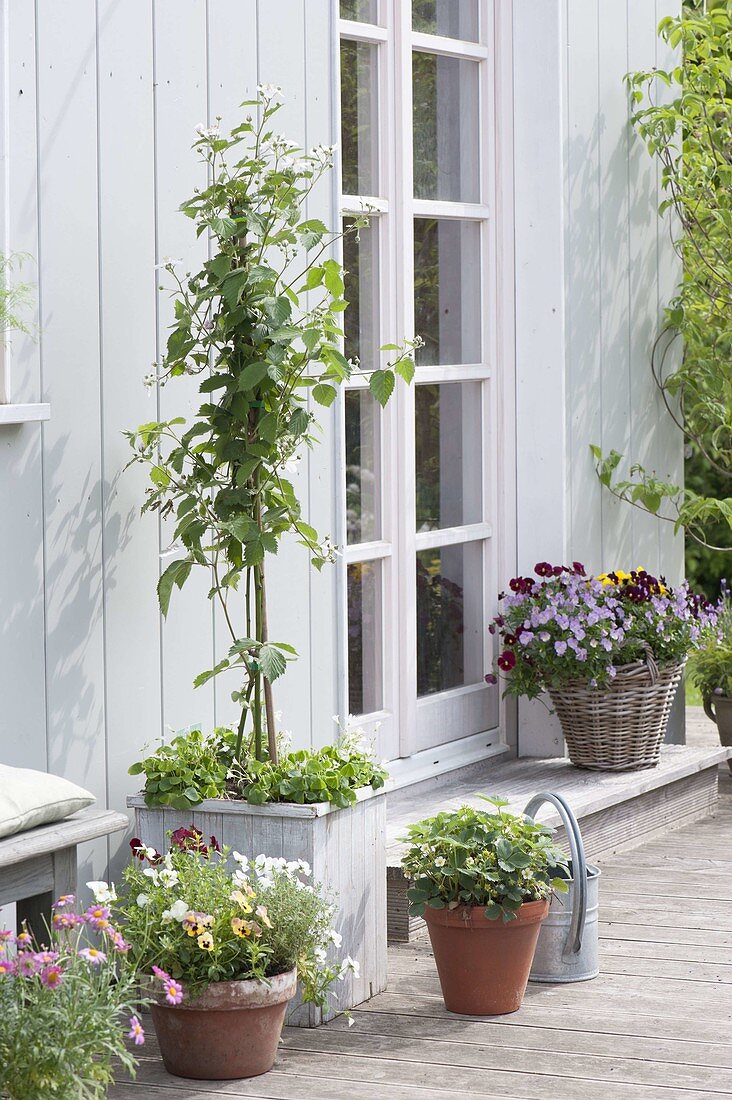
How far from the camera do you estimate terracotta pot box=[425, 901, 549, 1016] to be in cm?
321

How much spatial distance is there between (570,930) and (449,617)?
1.47 metres

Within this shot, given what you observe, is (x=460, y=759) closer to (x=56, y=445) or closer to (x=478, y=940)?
(x=478, y=940)

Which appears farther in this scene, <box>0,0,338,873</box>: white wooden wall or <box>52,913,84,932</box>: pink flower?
<box>0,0,338,873</box>: white wooden wall

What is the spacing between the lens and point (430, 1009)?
3324 millimetres

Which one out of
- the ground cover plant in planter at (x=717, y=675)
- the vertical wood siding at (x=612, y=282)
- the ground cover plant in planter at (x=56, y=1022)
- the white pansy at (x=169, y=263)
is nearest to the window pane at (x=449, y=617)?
the vertical wood siding at (x=612, y=282)

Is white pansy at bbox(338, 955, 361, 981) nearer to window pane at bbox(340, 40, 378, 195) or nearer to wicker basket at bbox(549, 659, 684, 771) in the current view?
wicker basket at bbox(549, 659, 684, 771)

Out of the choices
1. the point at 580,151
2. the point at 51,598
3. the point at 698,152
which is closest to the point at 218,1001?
the point at 51,598

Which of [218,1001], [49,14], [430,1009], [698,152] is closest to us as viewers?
[218,1001]

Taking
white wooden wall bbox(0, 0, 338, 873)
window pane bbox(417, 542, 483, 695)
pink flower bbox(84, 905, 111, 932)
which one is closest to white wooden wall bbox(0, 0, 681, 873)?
white wooden wall bbox(0, 0, 338, 873)

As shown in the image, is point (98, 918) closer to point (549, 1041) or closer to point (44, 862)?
point (44, 862)

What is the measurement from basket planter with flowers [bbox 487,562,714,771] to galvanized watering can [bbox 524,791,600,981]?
115 cm

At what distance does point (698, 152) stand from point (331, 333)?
104 inches

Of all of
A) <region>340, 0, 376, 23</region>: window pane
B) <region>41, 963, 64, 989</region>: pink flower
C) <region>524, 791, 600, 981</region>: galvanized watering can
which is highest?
<region>340, 0, 376, 23</region>: window pane

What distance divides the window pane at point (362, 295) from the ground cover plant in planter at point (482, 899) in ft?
4.89
